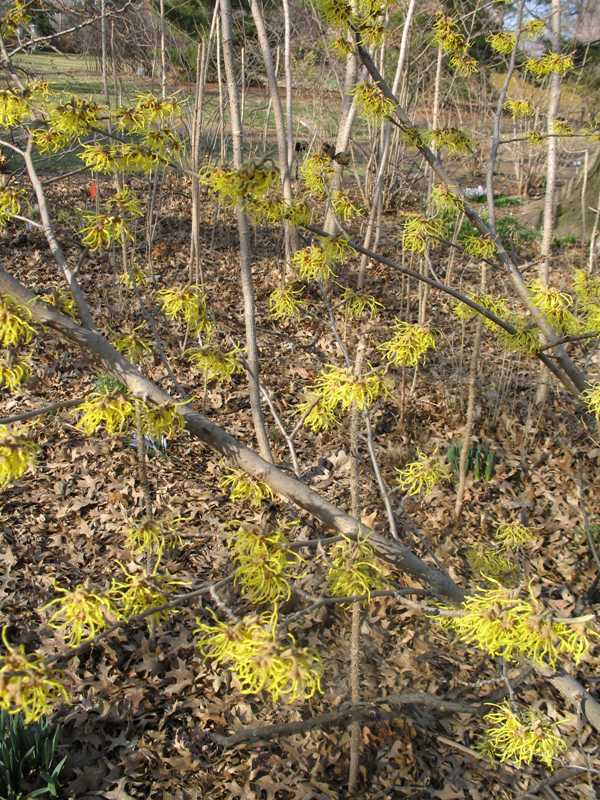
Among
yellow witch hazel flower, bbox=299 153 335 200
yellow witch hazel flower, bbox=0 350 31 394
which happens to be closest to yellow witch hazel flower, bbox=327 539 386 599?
yellow witch hazel flower, bbox=0 350 31 394

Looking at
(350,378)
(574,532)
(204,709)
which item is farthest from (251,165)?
(574,532)

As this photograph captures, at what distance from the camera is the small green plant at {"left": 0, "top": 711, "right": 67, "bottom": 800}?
220 cm

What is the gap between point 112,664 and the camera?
9.73 feet

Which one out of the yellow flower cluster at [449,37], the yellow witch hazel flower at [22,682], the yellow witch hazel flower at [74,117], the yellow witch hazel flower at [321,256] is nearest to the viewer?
the yellow witch hazel flower at [22,682]

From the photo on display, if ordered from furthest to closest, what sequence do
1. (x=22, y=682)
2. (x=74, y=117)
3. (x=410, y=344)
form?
(x=74, y=117), (x=410, y=344), (x=22, y=682)

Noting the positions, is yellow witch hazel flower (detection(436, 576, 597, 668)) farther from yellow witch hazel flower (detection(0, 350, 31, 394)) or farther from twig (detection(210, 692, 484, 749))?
yellow witch hazel flower (detection(0, 350, 31, 394))

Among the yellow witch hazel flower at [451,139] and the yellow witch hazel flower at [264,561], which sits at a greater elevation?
the yellow witch hazel flower at [451,139]

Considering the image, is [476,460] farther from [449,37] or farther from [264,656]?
[264,656]

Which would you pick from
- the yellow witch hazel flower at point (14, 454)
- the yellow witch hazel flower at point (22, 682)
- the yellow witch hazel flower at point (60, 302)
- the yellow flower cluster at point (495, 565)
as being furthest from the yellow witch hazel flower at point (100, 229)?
the yellow flower cluster at point (495, 565)

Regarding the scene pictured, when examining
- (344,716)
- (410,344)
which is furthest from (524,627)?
(344,716)

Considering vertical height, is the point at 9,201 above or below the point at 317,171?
below

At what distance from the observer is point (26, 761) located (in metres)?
2.33

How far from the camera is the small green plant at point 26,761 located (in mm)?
2203

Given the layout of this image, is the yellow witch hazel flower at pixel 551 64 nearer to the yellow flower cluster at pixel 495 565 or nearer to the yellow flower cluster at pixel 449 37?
the yellow flower cluster at pixel 449 37
